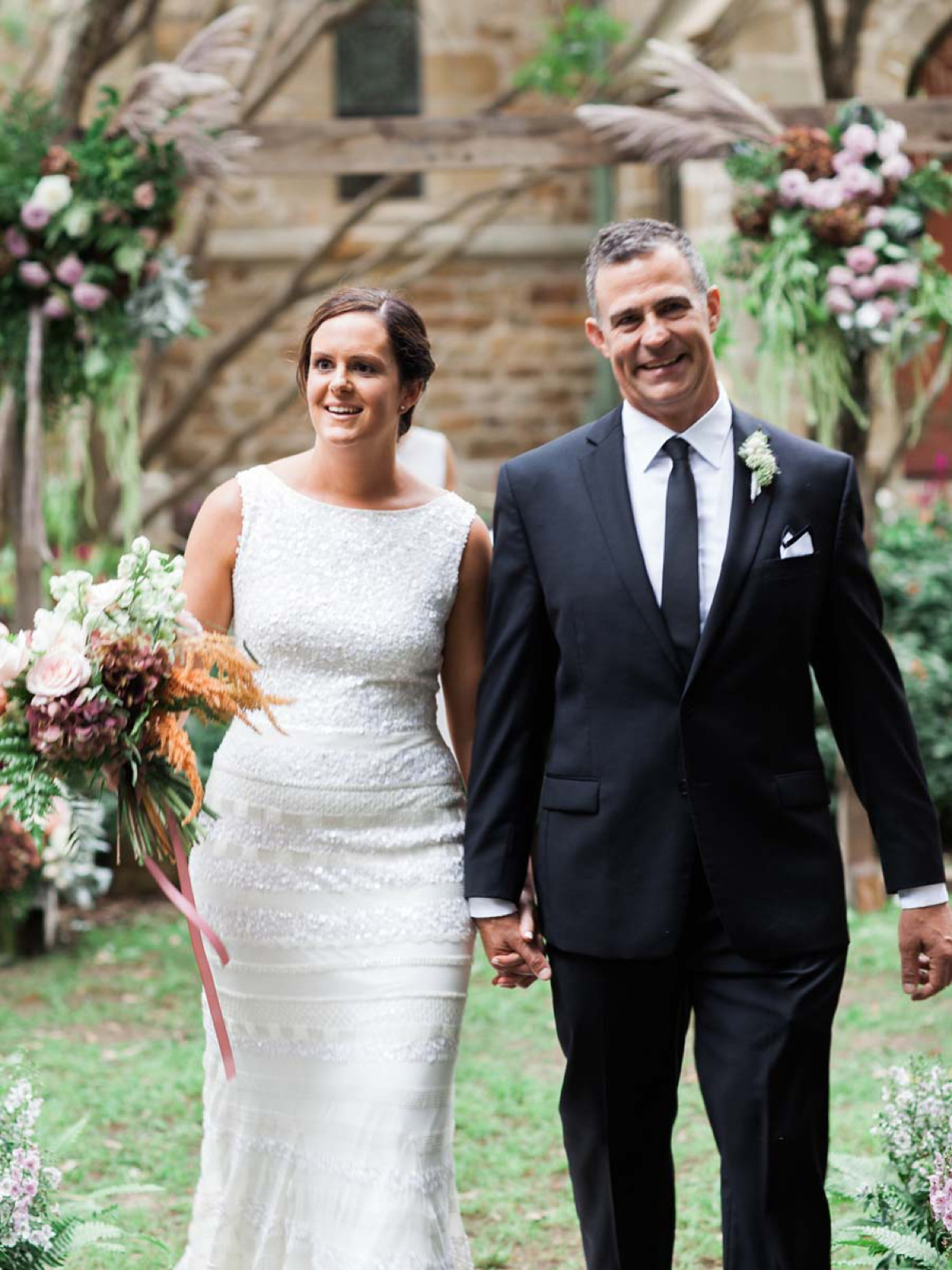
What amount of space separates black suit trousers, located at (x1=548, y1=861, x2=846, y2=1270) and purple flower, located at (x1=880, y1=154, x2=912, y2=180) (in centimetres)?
451

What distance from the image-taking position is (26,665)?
320 cm

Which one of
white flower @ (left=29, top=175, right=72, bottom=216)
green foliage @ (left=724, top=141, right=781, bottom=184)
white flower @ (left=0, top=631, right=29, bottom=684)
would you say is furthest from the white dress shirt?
white flower @ (left=29, top=175, right=72, bottom=216)

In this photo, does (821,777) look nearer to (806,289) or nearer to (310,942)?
(310,942)

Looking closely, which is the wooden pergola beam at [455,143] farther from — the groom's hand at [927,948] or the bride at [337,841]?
the groom's hand at [927,948]

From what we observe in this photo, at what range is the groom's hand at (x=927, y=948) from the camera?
3.33m

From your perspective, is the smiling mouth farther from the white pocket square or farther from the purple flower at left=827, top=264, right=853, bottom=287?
the purple flower at left=827, top=264, right=853, bottom=287

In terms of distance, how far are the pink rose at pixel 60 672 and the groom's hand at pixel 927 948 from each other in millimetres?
1605

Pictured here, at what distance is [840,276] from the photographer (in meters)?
6.98

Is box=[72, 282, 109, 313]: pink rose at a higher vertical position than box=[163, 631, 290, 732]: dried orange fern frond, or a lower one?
higher

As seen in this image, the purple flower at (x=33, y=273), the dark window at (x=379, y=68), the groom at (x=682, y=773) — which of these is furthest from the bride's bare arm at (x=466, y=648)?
the dark window at (x=379, y=68)

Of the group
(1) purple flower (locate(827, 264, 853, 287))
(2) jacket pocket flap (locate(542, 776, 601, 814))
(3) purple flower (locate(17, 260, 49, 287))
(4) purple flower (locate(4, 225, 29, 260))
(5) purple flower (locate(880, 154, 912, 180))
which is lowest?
(2) jacket pocket flap (locate(542, 776, 601, 814))

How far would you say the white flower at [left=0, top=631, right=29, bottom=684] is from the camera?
125 inches

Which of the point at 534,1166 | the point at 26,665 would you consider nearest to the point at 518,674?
the point at 26,665

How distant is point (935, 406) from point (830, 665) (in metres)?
7.59
